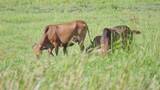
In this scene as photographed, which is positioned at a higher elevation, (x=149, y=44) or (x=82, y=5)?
(x=149, y=44)

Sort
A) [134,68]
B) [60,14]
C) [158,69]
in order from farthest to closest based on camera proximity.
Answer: [60,14], [158,69], [134,68]

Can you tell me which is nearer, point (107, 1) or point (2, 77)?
point (2, 77)

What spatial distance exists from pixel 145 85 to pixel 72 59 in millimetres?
687

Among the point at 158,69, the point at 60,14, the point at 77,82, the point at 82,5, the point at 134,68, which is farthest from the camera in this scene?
the point at 82,5

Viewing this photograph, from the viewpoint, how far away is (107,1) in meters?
27.1

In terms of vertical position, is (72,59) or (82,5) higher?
(72,59)

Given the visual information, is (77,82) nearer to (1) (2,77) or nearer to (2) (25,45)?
(1) (2,77)

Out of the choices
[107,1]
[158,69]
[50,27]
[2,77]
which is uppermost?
[2,77]

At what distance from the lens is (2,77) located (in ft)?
12.4

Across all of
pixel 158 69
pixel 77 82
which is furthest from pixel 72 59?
pixel 158 69

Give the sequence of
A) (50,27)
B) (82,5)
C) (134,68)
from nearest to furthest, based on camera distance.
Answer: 1. (134,68)
2. (50,27)
3. (82,5)

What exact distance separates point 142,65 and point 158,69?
24cm

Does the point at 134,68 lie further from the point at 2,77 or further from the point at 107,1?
the point at 107,1

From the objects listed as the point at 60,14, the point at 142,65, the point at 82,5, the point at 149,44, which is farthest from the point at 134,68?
the point at 82,5
